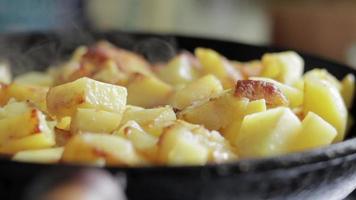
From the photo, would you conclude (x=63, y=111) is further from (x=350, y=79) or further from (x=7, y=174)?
(x=350, y=79)

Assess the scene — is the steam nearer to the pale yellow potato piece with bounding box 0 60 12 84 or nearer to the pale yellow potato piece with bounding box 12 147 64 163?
the pale yellow potato piece with bounding box 0 60 12 84

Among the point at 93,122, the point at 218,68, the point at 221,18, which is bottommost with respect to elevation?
the point at 221,18

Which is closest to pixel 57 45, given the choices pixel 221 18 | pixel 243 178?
pixel 243 178

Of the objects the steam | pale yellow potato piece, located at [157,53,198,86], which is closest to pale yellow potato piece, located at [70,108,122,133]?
pale yellow potato piece, located at [157,53,198,86]

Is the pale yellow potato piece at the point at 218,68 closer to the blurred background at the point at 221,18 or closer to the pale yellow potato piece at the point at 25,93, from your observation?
the pale yellow potato piece at the point at 25,93

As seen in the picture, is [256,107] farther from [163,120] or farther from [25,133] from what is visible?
[25,133]

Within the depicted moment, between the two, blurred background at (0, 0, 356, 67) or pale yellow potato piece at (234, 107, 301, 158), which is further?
blurred background at (0, 0, 356, 67)
